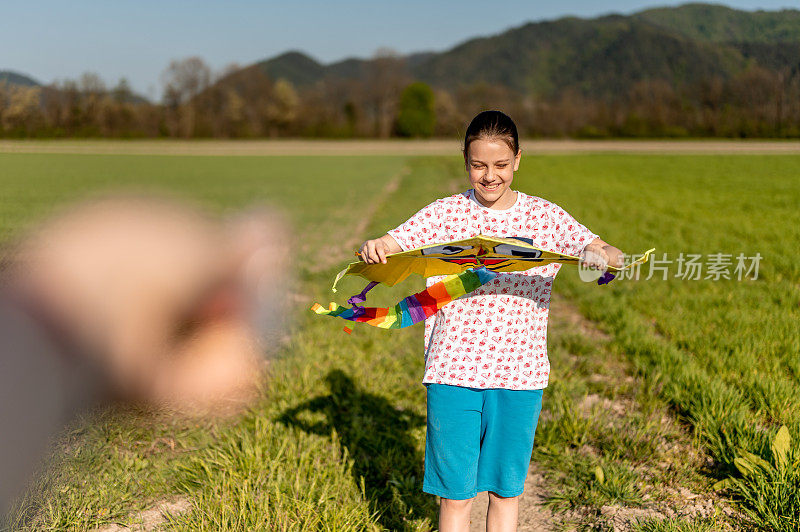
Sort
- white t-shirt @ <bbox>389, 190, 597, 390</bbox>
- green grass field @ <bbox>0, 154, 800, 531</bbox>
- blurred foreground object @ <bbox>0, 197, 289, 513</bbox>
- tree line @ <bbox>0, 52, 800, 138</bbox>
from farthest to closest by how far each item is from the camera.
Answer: tree line @ <bbox>0, 52, 800, 138</bbox> → blurred foreground object @ <bbox>0, 197, 289, 513</bbox> → green grass field @ <bbox>0, 154, 800, 531</bbox> → white t-shirt @ <bbox>389, 190, 597, 390</bbox>

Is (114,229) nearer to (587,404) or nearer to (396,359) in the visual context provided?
(396,359)

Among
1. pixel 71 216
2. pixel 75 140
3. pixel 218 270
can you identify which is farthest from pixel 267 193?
pixel 75 140

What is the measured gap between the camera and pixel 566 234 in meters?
2.22

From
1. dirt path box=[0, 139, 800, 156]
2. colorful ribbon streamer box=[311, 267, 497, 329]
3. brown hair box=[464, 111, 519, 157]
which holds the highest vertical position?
dirt path box=[0, 139, 800, 156]

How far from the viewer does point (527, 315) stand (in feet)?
7.18

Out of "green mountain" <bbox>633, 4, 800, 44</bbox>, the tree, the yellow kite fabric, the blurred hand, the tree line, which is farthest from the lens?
the tree

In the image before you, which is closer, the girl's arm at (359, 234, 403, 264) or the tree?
the girl's arm at (359, 234, 403, 264)

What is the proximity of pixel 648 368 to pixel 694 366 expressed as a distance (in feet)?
1.13

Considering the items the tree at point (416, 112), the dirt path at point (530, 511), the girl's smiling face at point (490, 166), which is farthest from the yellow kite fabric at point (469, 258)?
the tree at point (416, 112)

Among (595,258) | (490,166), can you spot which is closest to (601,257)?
(595,258)

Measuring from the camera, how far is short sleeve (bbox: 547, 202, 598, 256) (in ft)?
7.23

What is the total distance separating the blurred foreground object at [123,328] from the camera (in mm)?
3969

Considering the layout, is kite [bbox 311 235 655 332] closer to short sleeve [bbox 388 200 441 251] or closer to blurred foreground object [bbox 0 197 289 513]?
short sleeve [bbox 388 200 441 251]

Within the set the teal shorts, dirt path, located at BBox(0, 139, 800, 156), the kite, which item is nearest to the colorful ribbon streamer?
the kite
